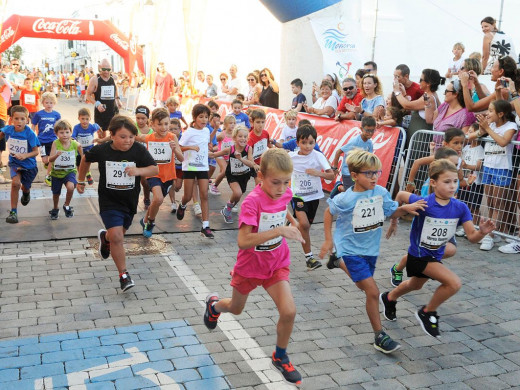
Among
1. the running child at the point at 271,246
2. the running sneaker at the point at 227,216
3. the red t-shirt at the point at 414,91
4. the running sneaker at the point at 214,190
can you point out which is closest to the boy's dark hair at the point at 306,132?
the running child at the point at 271,246

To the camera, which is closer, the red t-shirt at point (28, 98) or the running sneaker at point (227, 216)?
the running sneaker at point (227, 216)

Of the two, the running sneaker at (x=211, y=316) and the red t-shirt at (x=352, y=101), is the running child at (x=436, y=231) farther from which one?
the red t-shirt at (x=352, y=101)

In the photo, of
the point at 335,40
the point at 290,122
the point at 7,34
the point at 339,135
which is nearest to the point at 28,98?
the point at 335,40

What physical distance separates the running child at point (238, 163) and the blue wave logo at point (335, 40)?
199 inches

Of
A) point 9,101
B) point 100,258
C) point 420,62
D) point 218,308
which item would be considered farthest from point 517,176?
point 9,101

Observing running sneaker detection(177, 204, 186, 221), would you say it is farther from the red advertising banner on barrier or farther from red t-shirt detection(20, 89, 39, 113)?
red t-shirt detection(20, 89, 39, 113)

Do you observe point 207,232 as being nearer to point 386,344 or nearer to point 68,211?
point 68,211

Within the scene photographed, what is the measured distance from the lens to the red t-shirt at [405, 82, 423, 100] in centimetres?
931

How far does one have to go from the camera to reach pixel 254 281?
415 centimetres

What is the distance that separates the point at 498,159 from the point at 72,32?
82.0 ft

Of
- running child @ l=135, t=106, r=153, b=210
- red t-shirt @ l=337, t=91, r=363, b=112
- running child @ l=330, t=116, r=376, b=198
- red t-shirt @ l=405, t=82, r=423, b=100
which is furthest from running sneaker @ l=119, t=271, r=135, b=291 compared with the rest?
red t-shirt @ l=337, t=91, r=363, b=112

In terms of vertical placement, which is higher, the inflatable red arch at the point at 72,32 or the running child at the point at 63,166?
the inflatable red arch at the point at 72,32

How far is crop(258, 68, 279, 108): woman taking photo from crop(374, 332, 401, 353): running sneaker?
10.2 m

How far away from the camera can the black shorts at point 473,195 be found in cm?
781
